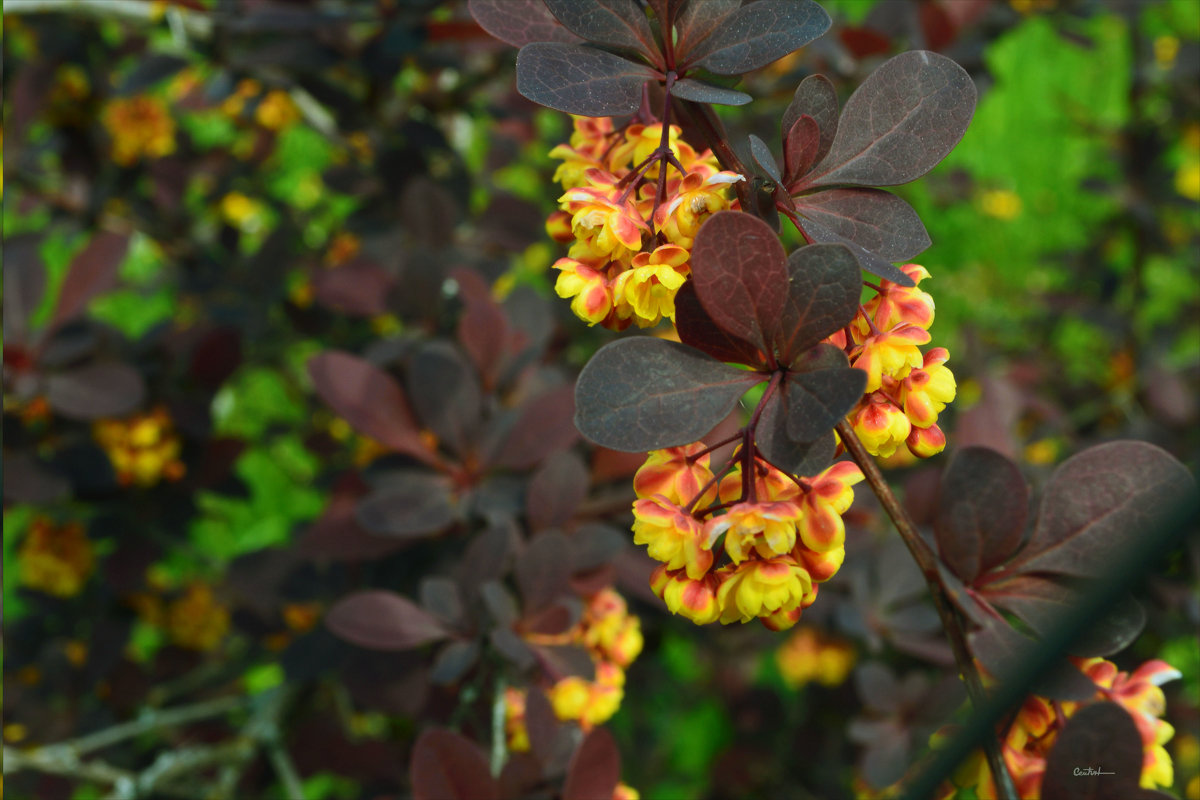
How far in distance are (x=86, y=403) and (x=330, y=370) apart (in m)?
0.35

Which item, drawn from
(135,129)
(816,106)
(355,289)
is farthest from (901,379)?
(135,129)

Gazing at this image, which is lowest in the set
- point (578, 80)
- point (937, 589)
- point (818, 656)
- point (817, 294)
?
point (818, 656)

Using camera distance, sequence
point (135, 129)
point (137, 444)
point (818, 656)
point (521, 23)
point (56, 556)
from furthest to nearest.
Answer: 1. point (135, 129)
2. point (818, 656)
3. point (56, 556)
4. point (137, 444)
5. point (521, 23)

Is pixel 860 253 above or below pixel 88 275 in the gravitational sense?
above

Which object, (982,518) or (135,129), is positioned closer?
(982,518)

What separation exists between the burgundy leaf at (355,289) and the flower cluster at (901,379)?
2.69 ft

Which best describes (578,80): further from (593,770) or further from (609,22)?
(593,770)

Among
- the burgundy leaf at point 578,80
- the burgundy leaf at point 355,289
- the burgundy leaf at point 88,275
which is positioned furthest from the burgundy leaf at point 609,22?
the burgundy leaf at point 88,275

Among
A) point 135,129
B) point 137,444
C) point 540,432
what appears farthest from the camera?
point 135,129

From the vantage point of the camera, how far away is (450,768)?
2.13 feet

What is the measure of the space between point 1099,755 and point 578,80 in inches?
20.2

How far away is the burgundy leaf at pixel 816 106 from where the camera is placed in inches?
20.3

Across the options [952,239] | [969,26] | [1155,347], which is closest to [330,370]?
[969,26]

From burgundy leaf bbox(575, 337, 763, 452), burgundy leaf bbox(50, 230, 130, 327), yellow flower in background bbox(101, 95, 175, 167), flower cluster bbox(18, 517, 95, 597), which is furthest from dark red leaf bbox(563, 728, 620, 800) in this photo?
yellow flower in background bbox(101, 95, 175, 167)
